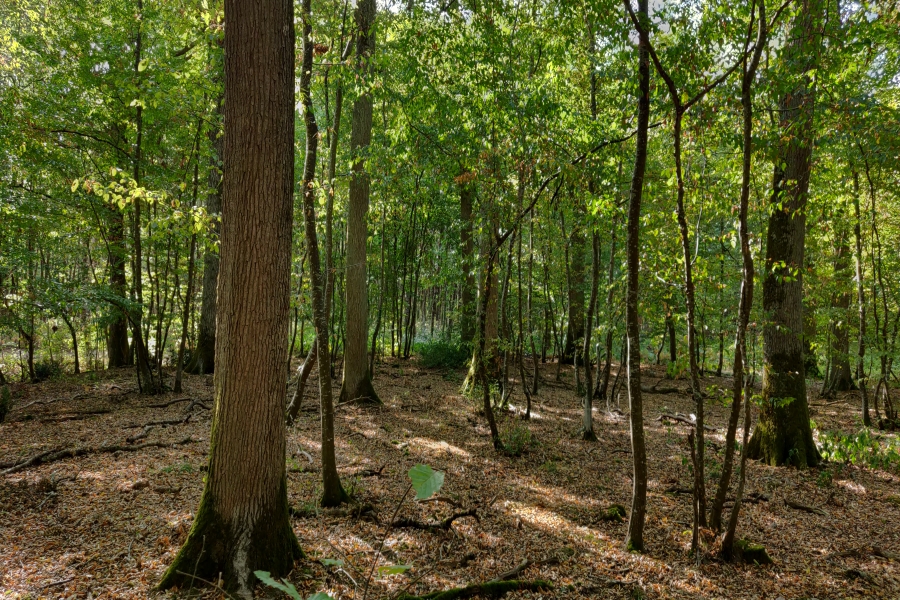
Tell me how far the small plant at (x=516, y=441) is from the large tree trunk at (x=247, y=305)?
16.9 feet

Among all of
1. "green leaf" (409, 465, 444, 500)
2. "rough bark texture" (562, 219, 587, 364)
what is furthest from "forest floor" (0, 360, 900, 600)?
"rough bark texture" (562, 219, 587, 364)

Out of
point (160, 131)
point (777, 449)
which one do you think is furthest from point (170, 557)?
point (160, 131)

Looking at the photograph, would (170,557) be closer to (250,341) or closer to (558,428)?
(250,341)

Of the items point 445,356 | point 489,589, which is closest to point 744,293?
point 489,589

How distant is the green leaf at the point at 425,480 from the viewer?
1.36 m

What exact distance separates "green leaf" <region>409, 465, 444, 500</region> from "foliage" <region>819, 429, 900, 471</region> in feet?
23.0

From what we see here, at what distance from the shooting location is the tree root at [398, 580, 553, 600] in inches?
140

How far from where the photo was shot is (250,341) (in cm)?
333

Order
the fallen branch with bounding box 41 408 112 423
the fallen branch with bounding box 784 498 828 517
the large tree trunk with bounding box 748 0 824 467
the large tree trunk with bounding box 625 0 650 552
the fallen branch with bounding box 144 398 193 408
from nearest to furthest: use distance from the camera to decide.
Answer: the large tree trunk with bounding box 625 0 650 552 < the fallen branch with bounding box 784 498 828 517 < the large tree trunk with bounding box 748 0 824 467 < the fallen branch with bounding box 41 408 112 423 < the fallen branch with bounding box 144 398 193 408

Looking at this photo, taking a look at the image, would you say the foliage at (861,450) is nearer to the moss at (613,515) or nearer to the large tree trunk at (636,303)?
the moss at (613,515)

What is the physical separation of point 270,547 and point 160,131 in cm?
966

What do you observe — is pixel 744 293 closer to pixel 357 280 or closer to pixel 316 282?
pixel 316 282

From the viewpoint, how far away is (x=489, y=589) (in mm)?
3818

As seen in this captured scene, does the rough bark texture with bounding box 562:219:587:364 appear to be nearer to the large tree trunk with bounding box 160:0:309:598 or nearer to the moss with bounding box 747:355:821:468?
the moss with bounding box 747:355:821:468
